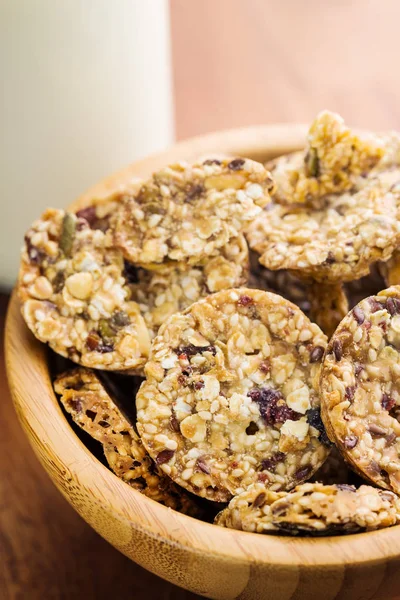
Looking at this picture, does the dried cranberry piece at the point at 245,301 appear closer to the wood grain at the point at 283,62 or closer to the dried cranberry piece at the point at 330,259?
the dried cranberry piece at the point at 330,259

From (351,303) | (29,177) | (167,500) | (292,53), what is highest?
(292,53)

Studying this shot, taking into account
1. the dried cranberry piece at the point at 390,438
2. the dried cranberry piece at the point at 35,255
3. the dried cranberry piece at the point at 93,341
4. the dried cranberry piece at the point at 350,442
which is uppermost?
the dried cranberry piece at the point at 35,255

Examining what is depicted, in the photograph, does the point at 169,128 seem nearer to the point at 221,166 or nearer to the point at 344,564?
the point at 221,166

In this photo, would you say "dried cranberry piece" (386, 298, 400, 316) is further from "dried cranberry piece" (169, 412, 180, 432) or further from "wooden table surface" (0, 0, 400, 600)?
"wooden table surface" (0, 0, 400, 600)

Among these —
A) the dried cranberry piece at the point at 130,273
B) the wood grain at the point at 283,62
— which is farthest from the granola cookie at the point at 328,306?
the wood grain at the point at 283,62

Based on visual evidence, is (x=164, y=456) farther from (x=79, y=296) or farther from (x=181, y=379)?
(x=79, y=296)

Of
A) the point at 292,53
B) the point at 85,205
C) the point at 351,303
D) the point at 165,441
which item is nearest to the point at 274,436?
the point at 165,441
